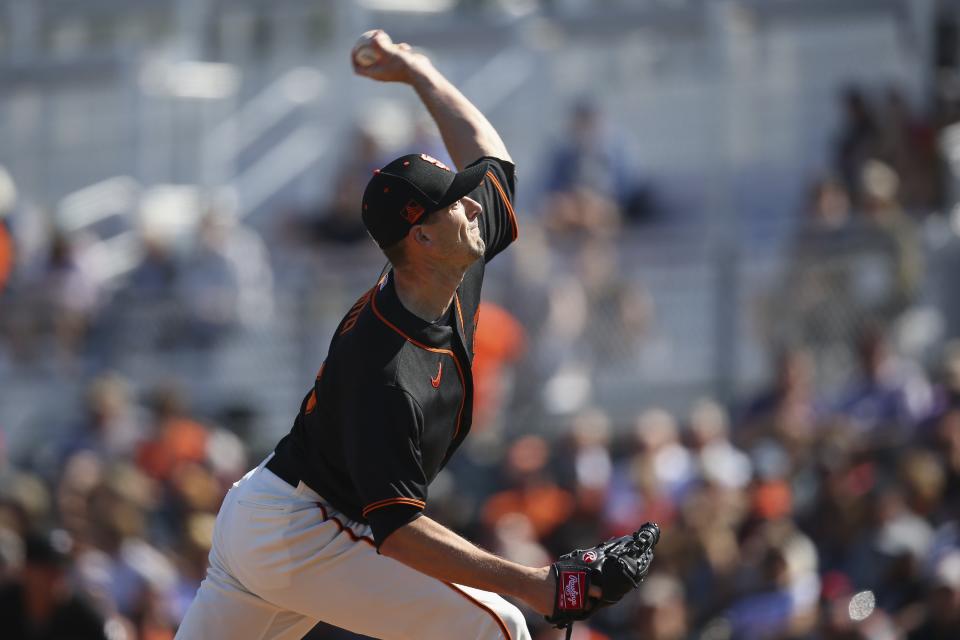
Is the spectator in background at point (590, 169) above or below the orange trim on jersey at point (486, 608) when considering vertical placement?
below

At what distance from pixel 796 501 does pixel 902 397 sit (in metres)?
0.84

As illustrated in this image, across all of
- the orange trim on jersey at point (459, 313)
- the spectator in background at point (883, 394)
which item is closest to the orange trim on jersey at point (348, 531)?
the orange trim on jersey at point (459, 313)

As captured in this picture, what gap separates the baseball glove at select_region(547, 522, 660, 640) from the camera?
4.64 meters

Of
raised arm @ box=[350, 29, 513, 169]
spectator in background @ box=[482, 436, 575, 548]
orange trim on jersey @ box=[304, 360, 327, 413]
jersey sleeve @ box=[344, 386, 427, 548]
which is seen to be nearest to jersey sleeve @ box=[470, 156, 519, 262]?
raised arm @ box=[350, 29, 513, 169]

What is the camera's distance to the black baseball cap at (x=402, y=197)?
483 cm

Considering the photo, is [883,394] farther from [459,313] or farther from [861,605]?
[459,313]

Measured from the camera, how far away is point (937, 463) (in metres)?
8.55

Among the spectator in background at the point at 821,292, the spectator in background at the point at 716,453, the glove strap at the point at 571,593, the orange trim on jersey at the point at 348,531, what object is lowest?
the spectator in background at the point at 716,453

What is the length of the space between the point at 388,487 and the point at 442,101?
1705mm

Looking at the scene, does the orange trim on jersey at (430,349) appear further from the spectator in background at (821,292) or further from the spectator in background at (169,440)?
the spectator in background at (169,440)

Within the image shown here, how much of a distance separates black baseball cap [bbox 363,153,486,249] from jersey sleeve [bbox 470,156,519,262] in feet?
1.37

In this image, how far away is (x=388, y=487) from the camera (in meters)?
Result: 4.62

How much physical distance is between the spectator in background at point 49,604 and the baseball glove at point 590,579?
4.40 meters

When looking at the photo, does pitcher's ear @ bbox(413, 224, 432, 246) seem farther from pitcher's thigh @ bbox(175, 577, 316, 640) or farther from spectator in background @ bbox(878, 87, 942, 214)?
spectator in background @ bbox(878, 87, 942, 214)
